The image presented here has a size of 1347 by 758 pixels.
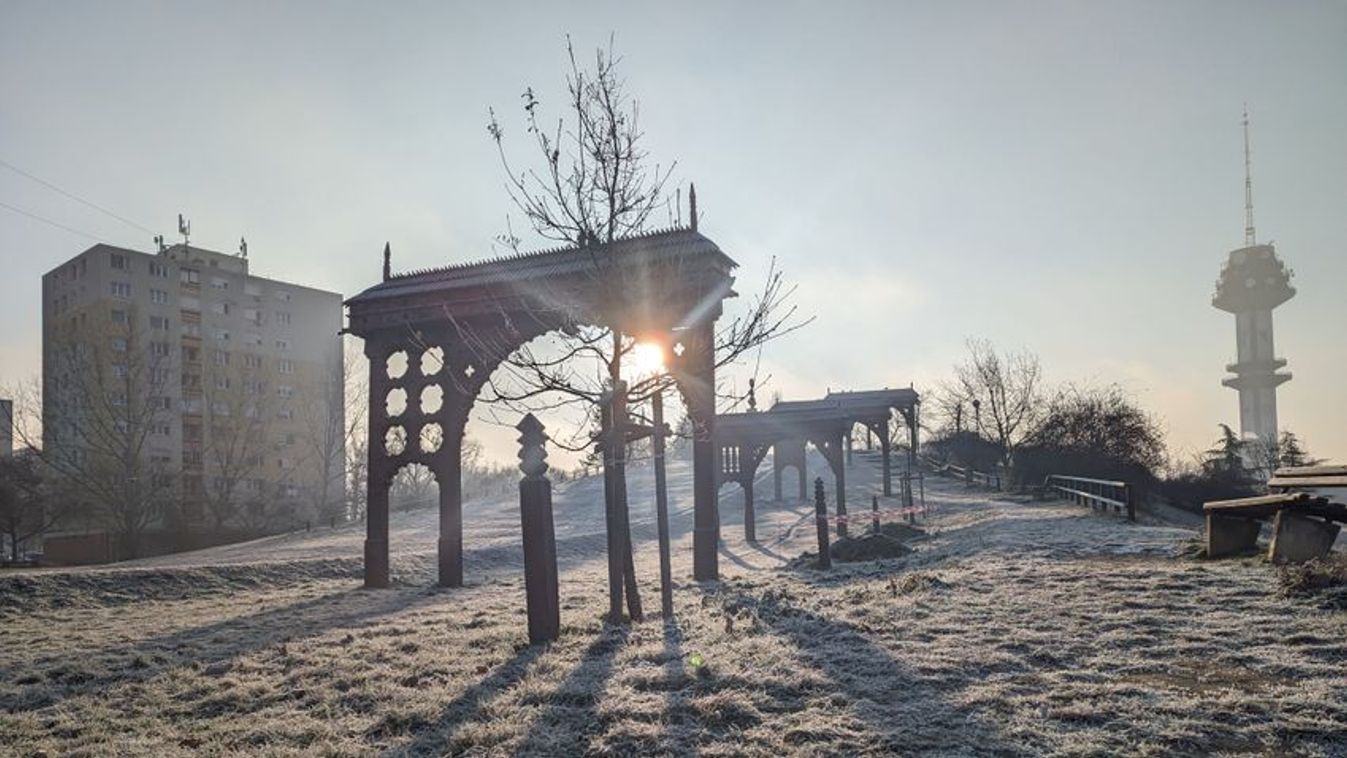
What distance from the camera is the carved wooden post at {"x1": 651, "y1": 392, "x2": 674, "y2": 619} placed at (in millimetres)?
9711

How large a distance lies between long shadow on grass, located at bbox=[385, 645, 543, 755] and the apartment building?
3627 centimetres

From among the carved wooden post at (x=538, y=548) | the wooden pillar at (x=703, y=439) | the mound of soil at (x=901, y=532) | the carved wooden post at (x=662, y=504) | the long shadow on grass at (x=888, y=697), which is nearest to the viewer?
the long shadow on grass at (x=888, y=697)

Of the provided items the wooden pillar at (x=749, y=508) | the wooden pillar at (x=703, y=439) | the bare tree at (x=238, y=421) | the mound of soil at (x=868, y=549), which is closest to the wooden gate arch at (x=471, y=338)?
the wooden pillar at (x=703, y=439)

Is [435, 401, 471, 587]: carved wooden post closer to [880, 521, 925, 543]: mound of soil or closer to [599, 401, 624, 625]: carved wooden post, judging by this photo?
[599, 401, 624, 625]: carved wooden post

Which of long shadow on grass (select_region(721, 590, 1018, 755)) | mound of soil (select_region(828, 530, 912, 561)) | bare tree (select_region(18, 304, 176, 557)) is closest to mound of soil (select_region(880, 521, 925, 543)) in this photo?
mound of soil (select_region(828, 530, 912, 561))

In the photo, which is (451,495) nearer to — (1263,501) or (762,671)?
(762,671)

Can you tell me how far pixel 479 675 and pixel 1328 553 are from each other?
960 cm

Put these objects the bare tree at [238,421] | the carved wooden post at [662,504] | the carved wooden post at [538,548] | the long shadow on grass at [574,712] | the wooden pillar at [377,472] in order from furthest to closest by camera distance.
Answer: the bare tree at [238,421] → the wooden pillar at [377,472] → the carved wooden post at [662,504] → the carved wooden post at [538,548] → the long shadow on grass at [574,712]

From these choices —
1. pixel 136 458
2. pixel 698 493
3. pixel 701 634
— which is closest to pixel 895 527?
pixel 698 493

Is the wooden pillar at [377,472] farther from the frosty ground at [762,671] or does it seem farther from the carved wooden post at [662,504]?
the carved wooden post at [662,504]

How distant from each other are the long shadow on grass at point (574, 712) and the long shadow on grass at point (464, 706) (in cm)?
56

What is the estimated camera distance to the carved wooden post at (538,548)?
28.1 ft

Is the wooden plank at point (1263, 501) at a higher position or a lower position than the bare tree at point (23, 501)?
higher

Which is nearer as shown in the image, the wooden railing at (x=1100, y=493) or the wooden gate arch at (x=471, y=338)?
the wooden gate arch at (x=471, y=338)
